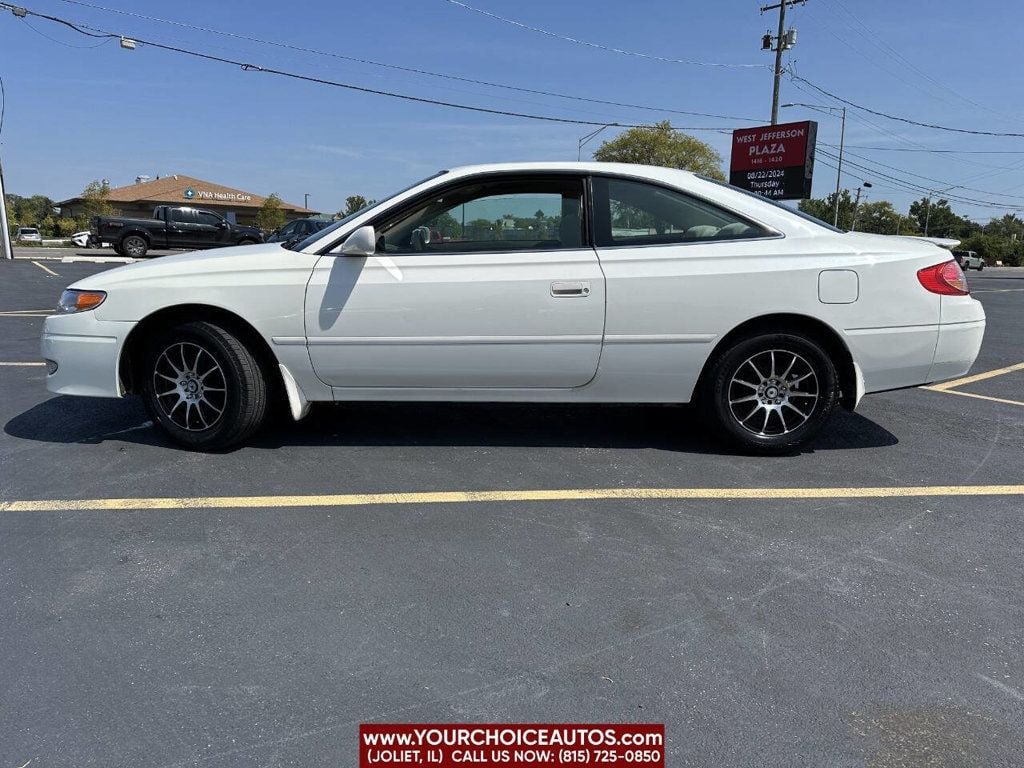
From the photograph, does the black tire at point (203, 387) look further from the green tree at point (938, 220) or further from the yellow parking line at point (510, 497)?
the green tree at point (938, 220)

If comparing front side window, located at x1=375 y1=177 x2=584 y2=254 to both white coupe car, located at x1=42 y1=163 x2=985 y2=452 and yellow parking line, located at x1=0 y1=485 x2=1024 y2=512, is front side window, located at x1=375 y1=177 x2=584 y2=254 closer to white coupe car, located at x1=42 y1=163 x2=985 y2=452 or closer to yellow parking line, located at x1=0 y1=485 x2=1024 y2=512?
white coupe car, located at x1=42 y1=163 x2=985 y2=452

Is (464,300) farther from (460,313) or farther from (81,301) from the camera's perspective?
(81,301)

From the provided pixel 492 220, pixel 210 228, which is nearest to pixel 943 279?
pixel 492 220

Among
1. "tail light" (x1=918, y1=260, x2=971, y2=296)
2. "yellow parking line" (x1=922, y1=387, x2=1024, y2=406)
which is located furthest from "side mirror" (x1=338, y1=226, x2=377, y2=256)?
"yellow parking line" (x1=922, y1=387, x2=1024, y2=406)

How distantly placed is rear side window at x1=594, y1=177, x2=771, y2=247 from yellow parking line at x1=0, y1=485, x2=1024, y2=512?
1.38 meters

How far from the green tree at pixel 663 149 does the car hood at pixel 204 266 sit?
46.3 metres

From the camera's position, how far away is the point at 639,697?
Result: 200 cm

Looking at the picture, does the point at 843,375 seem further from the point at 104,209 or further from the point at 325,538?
the point at 104,209

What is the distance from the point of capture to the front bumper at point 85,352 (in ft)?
12.9

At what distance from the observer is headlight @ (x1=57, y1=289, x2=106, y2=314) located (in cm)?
395

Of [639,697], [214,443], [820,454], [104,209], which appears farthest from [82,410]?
[104,209]

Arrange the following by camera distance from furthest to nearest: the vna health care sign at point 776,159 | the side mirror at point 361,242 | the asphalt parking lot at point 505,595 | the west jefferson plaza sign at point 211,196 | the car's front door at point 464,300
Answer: the west jefferson plaza sign at point 211,196, the vna health care sign at point 776,159, the car's front door at point 464,300, the side mirror at point 361,242, the asphalt parking lot at point 505,595

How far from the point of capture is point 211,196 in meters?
58.4

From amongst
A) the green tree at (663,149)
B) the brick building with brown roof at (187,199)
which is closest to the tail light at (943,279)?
the green tree at (663,149)
